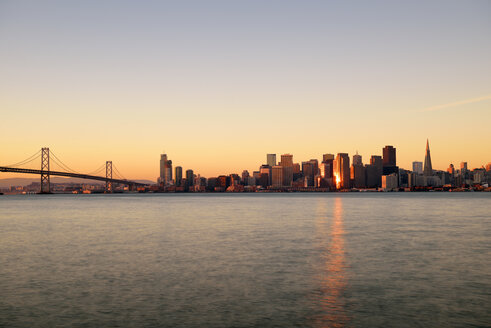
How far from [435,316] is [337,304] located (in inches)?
112

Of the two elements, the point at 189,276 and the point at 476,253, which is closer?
the point at 189,276

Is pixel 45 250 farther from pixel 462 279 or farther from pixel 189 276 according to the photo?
pixel 462 279

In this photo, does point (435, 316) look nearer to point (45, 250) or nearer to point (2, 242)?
point (45, 250)

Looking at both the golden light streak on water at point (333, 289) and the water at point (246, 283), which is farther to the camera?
the water at point (246, 283)

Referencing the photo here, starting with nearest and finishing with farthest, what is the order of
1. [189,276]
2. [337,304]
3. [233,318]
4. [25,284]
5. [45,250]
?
[233,318], [337,304], [25,284], [189,276], [45,250]

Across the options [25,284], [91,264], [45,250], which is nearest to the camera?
[25,284]

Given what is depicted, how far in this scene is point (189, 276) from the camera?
18969 mm

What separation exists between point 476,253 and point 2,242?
3081 centimetres

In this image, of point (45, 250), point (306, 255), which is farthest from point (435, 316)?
point (45, 250)

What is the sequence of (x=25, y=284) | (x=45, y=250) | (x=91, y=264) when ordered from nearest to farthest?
(x=25, y=284)
(x=91, y=264)
(x=45, y=250)

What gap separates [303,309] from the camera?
1354 cm

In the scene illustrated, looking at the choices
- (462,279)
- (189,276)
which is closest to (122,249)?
(189,276)

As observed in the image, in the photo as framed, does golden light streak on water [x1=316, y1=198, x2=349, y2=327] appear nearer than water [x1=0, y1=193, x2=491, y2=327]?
Yes

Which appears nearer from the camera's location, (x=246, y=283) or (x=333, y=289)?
(x=333, y=289)
